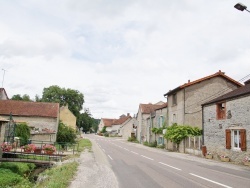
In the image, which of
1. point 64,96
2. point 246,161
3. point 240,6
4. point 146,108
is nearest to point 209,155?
point 246,161

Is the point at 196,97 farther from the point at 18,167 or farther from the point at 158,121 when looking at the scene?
the point at 18,167

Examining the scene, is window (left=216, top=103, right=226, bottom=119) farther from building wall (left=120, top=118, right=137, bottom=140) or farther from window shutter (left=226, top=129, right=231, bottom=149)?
building wall (left=120, top=118, right=137, bottom=140)

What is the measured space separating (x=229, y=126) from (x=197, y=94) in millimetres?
11390

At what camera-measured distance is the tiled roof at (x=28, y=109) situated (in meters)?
40.8

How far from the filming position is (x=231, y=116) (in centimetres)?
2262

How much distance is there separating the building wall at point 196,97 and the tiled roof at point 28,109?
61.1 feet

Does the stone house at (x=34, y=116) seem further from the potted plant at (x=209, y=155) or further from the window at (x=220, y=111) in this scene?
the window at (x=220, y=111)

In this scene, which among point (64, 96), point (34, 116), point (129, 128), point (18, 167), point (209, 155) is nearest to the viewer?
point (18, 167)

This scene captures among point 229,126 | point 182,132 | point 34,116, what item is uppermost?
point 34,116

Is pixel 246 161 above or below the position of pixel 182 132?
below

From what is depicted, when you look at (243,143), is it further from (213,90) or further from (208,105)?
(213,90)

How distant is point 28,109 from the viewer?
4212 cm

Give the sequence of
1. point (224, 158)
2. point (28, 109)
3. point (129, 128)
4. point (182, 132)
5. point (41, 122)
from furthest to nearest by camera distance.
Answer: point (129, 128)
point (28, 109)
point (41, 122)
point (182, 132)
point (224, 158)

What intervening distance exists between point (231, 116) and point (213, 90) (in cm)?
1195
